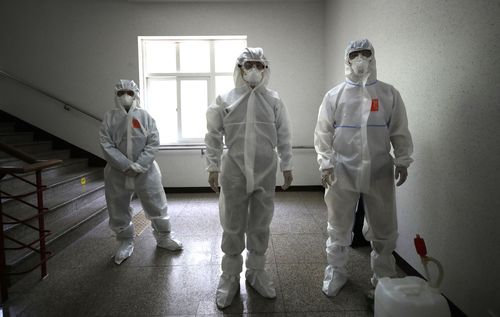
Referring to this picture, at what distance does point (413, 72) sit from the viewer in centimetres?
196

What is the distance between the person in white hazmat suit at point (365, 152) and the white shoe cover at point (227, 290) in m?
0.58

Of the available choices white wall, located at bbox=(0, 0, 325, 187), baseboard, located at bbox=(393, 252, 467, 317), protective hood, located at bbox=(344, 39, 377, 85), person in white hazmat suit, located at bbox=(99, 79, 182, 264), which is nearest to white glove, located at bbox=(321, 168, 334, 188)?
protective hood, located at bbox=(344, 39, 377, 85)

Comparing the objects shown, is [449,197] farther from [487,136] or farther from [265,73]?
[265,73]

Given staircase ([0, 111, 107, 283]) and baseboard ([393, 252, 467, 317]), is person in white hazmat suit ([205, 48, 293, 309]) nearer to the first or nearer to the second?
baseboard ([393, 252, 467, 317])

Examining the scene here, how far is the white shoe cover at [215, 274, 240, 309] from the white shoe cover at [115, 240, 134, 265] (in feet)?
3.13

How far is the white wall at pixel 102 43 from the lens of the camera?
13.4 feet

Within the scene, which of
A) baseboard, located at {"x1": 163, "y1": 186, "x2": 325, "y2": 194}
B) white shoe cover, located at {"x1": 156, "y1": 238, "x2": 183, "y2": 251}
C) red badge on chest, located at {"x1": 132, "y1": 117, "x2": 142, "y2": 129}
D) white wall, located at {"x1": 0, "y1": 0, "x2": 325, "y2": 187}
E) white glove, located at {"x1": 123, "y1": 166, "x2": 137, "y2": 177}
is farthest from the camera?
baseboard, located at {"x1": 163, "y1": 186, "x2": 325, "y2": 194}

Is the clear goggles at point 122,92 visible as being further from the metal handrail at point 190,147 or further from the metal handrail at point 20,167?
the metal handrail at point 190,147

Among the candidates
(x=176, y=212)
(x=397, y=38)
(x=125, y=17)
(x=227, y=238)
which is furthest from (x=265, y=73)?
(x=125, y=17)

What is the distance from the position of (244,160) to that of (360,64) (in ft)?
2.88

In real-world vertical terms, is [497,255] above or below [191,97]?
below

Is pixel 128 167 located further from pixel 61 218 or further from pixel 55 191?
pixel 55 191

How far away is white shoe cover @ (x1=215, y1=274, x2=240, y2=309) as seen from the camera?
1.67 m

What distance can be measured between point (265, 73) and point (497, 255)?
1483mm
